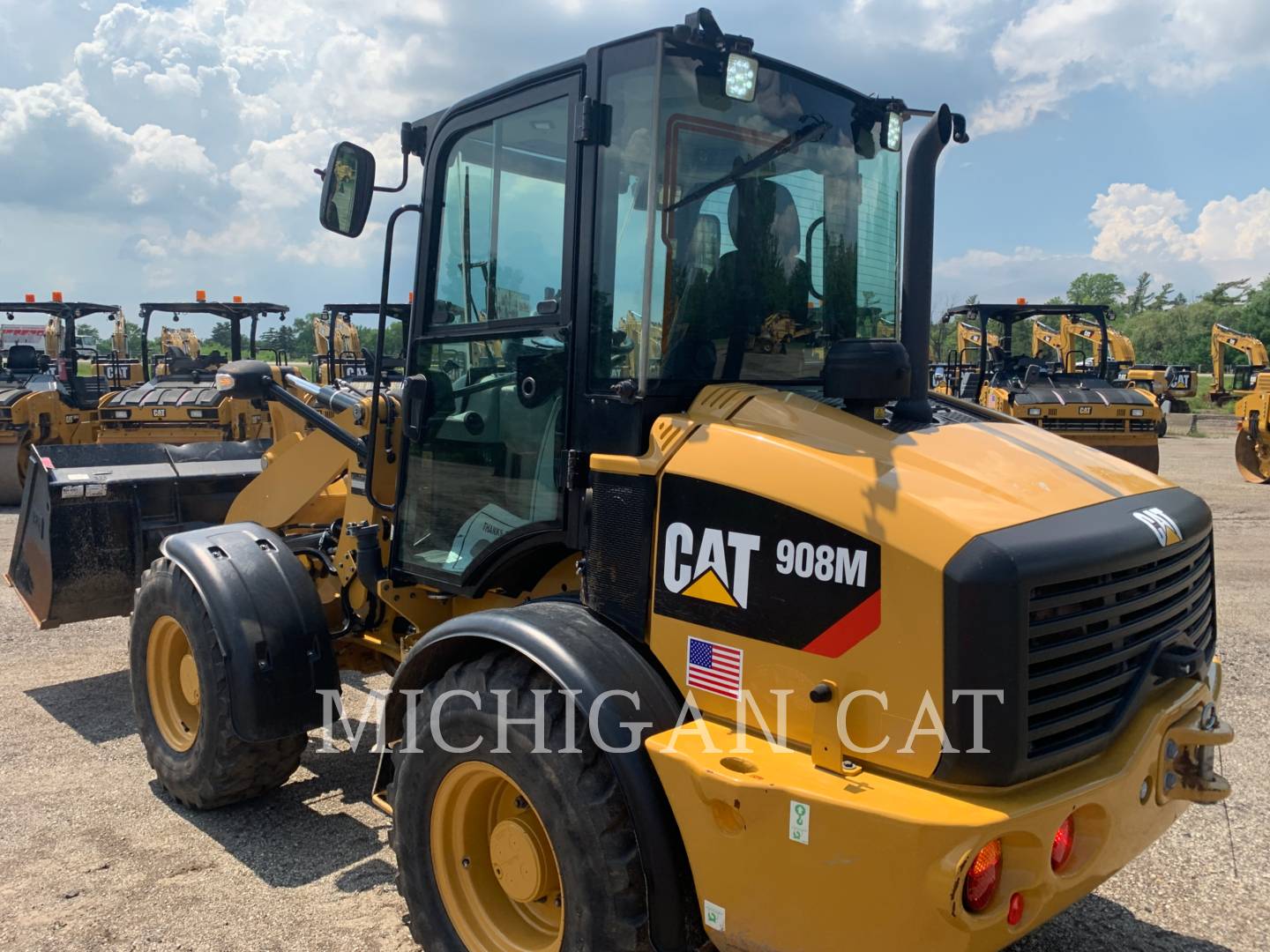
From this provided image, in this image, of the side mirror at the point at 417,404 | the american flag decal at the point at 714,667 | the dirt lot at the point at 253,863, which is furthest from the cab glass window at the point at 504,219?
the dirt lot at the point at 253,863

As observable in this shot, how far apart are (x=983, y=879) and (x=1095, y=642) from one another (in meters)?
0.61

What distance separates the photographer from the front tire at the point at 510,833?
8.32 feet

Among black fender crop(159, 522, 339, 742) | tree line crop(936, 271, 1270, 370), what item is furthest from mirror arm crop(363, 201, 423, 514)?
tree line crop(936, 271, 1270, 370)

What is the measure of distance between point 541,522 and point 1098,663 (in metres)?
1.59

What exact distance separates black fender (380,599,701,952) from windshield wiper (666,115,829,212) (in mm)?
1163

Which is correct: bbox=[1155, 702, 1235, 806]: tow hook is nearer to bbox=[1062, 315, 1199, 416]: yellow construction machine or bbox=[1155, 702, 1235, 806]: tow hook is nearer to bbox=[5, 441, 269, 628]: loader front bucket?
bbox=[5, 441, 269, 628]: loader front bucket

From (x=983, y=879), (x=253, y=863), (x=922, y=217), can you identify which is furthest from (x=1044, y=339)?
(x=983, y=879)

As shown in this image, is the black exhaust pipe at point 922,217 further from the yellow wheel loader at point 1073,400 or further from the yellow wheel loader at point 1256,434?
the yellow wheel loader at point 1256,434

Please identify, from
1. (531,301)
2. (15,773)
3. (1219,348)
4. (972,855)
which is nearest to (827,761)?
(972,855)

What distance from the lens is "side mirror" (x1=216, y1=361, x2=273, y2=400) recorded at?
15.3ft

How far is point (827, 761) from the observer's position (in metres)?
2.31

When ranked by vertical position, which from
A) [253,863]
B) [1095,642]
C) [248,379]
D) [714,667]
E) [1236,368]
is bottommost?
[253,863]

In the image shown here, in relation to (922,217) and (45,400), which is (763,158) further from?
(45,400)

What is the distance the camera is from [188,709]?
4.48 metres
